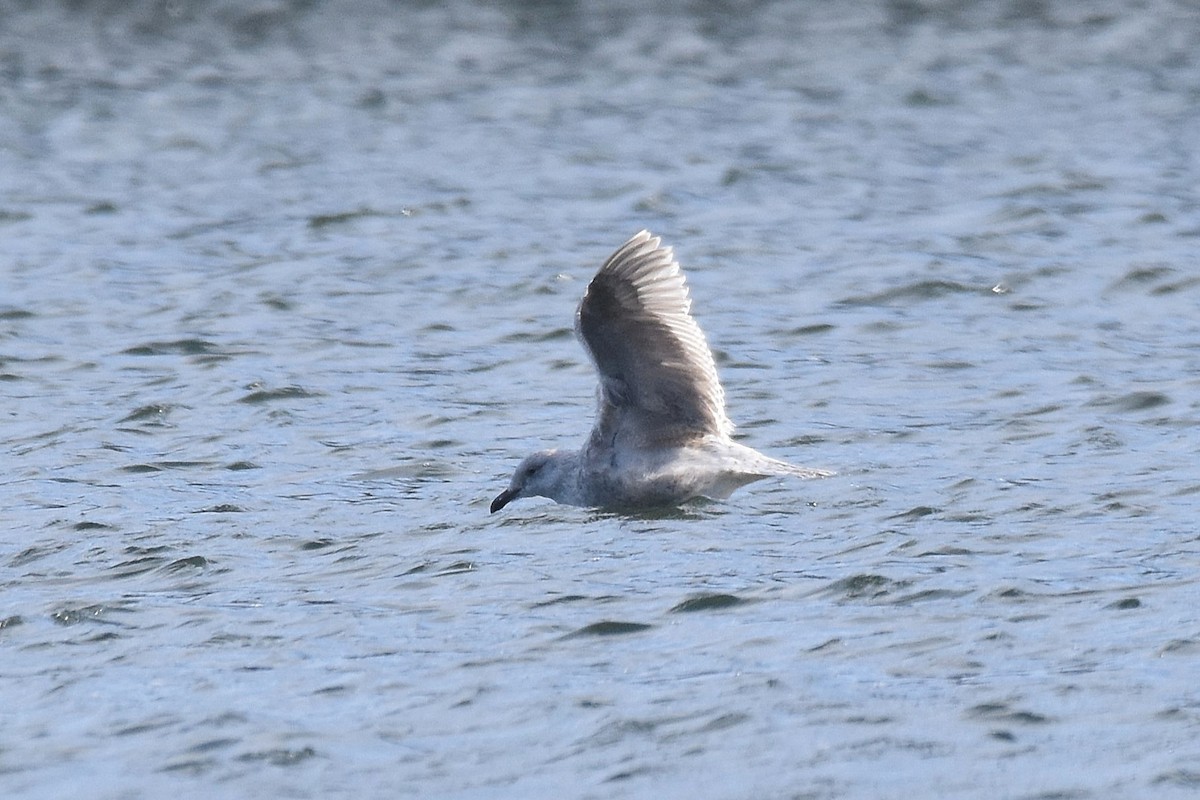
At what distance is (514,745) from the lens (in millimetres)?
7105

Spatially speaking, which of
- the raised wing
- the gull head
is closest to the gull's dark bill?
the gull head

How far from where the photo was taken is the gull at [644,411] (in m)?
10.3

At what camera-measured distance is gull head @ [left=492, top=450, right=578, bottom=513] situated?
1056 centimetres

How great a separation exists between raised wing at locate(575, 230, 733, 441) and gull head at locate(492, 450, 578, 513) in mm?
240

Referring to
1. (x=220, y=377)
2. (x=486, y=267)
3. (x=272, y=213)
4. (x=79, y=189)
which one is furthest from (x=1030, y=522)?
(x=79, y=189)

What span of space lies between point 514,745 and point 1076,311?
8.16m

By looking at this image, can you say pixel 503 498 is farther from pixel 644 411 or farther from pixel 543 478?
pixel 644 411

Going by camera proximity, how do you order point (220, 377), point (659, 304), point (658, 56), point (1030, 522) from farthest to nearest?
point (658, 56) → point (220, 377) → point (659, 304) → point (1030, 522)

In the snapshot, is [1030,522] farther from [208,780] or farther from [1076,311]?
[1076,311]

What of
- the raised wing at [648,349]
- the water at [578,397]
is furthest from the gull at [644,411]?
the water at [578,397]

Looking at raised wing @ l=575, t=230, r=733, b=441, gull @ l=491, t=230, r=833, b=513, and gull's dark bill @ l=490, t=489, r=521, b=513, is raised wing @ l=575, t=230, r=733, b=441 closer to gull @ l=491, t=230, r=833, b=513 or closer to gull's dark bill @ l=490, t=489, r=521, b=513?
gull @ l=491, t=230, r=833, b=513

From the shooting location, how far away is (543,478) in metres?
10.6

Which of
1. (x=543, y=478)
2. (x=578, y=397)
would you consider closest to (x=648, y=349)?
(x=543, y=478)

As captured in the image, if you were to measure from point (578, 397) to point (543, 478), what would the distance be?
2.44m
